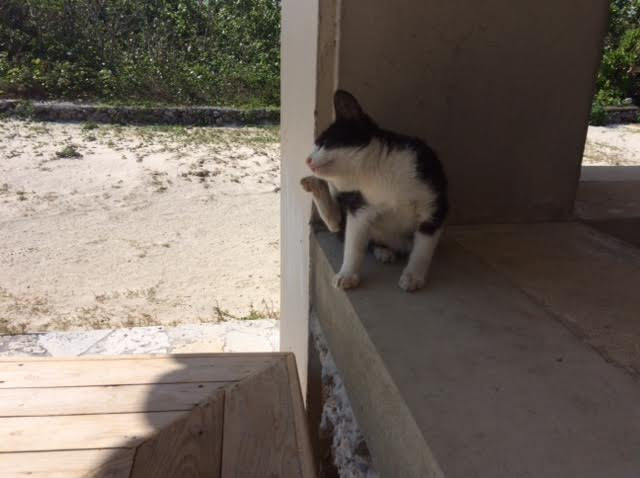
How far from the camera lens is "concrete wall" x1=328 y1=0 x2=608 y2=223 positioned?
1860mm

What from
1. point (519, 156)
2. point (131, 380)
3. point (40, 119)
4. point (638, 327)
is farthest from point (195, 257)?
point (40, 119)

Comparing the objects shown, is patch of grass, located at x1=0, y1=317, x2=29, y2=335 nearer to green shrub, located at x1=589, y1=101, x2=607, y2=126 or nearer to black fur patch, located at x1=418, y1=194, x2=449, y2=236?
black fur patch, located at x1=418, y1=194, x2=449, y2=236

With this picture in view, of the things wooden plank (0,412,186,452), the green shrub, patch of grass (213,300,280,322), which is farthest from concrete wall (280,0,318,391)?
the green shrub

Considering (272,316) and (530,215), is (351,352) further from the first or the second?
(272,316)

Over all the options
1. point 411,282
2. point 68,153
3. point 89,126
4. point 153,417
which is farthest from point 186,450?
point 89,126

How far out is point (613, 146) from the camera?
8062 mm

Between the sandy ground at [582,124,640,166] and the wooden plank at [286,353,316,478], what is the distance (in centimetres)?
584

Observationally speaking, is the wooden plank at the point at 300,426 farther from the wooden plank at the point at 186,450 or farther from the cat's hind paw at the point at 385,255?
the cat's hind paw at the point at 385,255

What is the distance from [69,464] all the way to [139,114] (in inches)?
346

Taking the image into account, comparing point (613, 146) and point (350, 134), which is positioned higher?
point (350, 134)

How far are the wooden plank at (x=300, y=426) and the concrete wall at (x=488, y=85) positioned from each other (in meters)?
0.92

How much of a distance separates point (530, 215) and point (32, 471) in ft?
6.57

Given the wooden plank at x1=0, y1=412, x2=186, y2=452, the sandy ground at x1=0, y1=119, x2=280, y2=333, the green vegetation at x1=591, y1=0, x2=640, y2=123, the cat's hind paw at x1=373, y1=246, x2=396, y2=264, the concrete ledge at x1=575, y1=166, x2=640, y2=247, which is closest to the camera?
the wooden plank at x1=0, y1=412, x2=186, y2=452

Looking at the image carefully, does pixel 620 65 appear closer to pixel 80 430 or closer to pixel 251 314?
pixel 251 314
